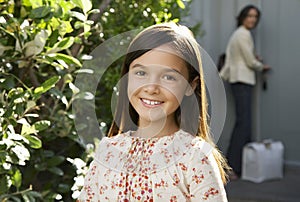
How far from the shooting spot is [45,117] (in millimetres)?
3549

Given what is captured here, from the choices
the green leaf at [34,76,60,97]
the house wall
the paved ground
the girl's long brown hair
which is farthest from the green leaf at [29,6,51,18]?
the house wall

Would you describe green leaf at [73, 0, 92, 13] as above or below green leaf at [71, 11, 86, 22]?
above

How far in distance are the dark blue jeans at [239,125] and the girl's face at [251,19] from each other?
571 millimetres

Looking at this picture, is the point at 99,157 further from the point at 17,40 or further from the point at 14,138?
the point at 17,40

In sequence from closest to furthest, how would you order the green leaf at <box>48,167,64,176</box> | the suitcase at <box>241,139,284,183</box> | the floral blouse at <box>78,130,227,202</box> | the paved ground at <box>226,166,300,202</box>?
the floral blouse at <box>78,130,227,202</box>, the green leaf at <box>48,167,64,176</box>, the paved ground at <box>226,166,300,202</box>, the suitcase at <box>241,139,284,183</box>

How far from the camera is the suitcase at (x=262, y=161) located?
664 cm

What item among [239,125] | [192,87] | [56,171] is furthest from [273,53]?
[192,87]

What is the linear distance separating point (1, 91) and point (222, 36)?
14.8 ft

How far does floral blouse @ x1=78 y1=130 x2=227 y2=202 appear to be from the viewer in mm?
2213

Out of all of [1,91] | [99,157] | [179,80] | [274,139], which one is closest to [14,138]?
[1,91]

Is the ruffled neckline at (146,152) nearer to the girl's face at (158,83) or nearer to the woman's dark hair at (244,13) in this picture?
the girl's face at (158,83)

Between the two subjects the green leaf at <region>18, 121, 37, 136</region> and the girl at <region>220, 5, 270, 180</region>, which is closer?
the green leaf at <region>18, 121, 37, 136</region>

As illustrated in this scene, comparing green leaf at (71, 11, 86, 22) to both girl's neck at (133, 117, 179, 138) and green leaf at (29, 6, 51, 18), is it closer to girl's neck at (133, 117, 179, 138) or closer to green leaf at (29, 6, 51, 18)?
green leaf at (29, 6, 51, 18)

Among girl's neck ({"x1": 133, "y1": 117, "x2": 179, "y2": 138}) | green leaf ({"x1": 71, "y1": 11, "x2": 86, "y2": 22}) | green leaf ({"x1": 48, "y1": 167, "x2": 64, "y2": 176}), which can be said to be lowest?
green leaf ({"x1": 48, "y1": 167, "x2": 64, "y2": 176})
